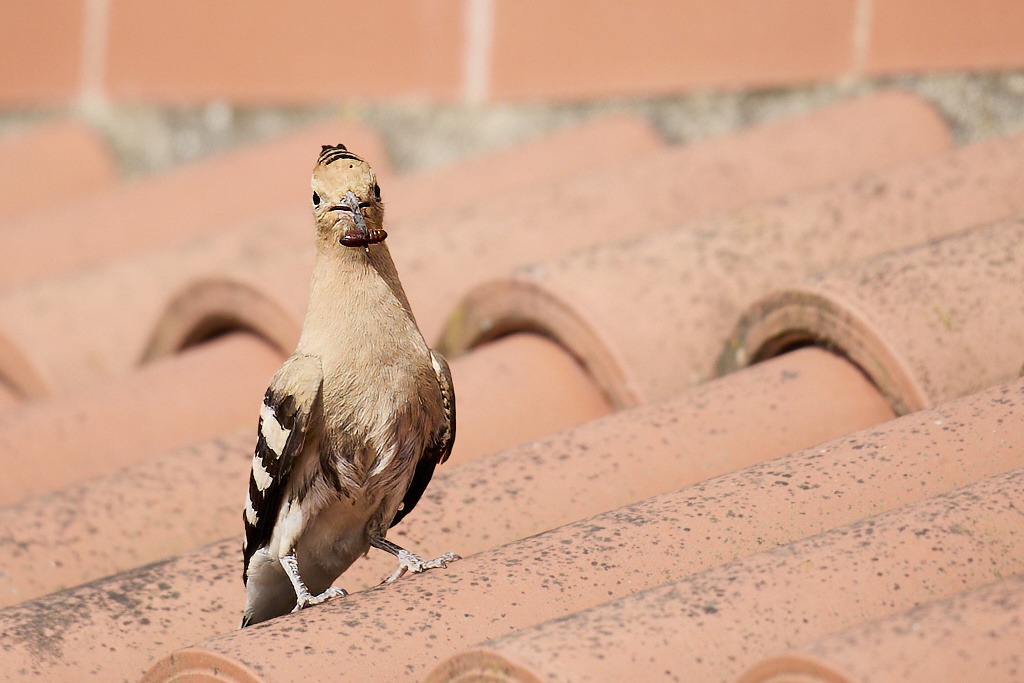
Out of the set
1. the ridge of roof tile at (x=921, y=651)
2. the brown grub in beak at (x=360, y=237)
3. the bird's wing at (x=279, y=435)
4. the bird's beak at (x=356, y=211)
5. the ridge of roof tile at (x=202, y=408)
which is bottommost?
the ridge of roof tile at (x=921, y=651)

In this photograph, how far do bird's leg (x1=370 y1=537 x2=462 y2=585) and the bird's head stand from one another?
485mm

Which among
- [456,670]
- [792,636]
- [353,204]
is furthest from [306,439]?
[792,636]

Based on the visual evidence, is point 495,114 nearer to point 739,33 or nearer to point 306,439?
point 739,33

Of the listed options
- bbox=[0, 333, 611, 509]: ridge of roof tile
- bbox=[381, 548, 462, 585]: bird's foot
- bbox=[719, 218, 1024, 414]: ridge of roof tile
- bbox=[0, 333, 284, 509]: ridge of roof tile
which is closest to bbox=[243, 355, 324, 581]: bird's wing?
bbox=[381, 548, 462, 585]: bird's foot

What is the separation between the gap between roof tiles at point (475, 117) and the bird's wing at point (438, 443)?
2127mm

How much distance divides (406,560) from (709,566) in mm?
499

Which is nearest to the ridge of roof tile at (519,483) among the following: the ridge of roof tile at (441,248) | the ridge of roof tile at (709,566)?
the ridge of roof tile at (709,566)

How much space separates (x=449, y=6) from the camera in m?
4.96

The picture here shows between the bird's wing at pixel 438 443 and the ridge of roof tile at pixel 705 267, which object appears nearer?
the bird's wing at pixel 438 443

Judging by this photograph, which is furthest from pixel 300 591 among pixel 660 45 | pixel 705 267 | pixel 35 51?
pixel 35 51

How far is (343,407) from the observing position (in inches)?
82.9

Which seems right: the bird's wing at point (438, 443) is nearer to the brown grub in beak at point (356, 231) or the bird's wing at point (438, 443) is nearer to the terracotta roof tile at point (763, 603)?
the brown grub in beak at point (356, 231)

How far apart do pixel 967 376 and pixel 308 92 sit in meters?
3.53

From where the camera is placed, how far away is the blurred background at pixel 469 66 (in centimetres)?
392
